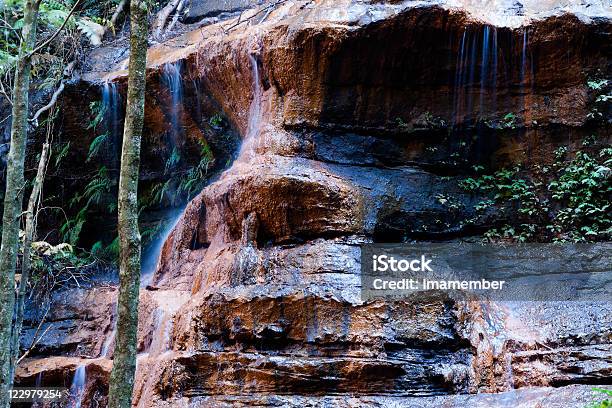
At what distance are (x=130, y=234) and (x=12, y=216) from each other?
2221mm

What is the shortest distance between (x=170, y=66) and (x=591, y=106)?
23.8ft

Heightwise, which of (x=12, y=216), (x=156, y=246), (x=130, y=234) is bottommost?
(x=130, y=234)

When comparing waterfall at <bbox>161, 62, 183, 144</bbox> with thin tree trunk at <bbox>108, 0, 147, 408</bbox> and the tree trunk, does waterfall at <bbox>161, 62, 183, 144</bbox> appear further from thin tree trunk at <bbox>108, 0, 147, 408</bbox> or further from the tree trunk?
thin tree trunk at <bbox>108, 0, 147, 408</bbox>

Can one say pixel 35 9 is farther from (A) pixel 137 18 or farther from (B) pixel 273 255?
(B) pixel 273 255

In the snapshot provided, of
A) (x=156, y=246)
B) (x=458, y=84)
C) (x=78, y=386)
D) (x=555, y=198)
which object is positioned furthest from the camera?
(x=156, y=246)

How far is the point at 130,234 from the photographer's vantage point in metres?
5.81

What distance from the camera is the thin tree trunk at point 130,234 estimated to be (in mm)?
5496

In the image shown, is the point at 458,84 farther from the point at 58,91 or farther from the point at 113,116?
the point at 58,91

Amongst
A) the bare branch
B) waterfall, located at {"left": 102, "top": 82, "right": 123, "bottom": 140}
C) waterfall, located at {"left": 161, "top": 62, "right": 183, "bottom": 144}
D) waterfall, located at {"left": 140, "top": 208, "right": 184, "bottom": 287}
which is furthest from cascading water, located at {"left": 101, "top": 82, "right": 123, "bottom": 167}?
waterfall, located at {"left": 140, "top": 208, "right": 184, "bottom": 287}

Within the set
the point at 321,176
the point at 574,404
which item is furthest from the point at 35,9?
the point at 574,404

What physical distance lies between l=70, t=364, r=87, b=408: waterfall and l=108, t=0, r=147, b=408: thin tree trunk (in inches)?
197

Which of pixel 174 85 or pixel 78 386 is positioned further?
pixel 174 85

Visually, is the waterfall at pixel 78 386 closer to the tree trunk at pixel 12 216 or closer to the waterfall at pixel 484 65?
the tree trunk at pixel 12 216

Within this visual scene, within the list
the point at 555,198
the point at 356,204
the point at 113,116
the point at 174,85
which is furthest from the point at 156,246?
the point at 555,198
